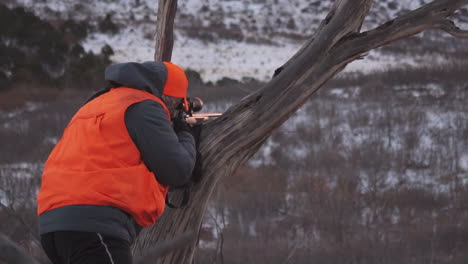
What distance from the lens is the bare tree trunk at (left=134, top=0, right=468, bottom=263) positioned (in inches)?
96.3

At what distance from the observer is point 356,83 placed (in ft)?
43.9

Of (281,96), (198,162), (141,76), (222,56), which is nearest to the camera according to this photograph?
(141,76)

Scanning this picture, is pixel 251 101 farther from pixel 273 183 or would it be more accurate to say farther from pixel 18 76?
pixel 18 76

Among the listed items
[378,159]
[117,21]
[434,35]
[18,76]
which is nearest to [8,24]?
[18,76]

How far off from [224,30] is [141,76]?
1867 centimetres

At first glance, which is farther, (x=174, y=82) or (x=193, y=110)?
(x=193, y=110)

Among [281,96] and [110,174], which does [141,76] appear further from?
[281,96]

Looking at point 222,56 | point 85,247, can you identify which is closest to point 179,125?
point 85,247

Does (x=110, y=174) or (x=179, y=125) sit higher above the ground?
(x=179, y=125)

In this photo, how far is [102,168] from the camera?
1675mm

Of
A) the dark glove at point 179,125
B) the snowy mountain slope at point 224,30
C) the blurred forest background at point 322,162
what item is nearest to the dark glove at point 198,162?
the dark glove at point 179,125

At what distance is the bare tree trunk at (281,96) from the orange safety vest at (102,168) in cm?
65

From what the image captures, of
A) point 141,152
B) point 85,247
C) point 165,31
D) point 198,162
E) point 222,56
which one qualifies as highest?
point 222,56

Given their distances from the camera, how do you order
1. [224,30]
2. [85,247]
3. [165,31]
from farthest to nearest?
[224,30], [165,31], [85,247]
